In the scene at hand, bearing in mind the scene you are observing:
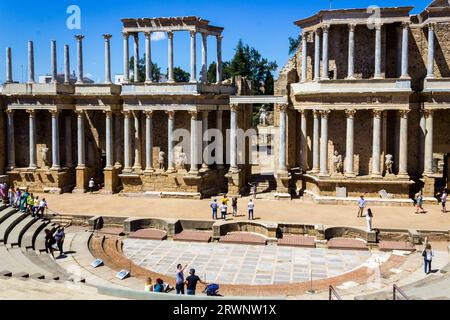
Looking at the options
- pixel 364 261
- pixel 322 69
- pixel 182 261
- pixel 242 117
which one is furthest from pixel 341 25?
pixel 182 261

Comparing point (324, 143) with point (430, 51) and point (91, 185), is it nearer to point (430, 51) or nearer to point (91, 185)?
point (430, 51)

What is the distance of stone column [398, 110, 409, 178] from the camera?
3309 centimetres

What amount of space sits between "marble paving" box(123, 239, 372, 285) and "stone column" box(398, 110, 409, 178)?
1187cm

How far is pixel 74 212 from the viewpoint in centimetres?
2983

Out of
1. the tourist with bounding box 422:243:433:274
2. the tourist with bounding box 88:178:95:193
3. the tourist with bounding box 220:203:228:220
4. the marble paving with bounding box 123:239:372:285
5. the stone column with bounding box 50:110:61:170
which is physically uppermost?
the stone column with bounding box 50:110:61:170

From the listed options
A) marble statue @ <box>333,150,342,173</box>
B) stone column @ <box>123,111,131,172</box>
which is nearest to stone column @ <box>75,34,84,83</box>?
stone column @ <box>123,111,131,172</box>

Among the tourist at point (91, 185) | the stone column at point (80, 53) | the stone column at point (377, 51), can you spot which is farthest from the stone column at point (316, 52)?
the tourist at point (91, 185)

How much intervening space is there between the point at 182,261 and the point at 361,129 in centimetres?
1829

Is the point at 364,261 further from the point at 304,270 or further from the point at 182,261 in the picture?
the point at 182,261

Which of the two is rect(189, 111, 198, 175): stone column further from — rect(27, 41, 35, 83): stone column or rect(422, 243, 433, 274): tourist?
rect(422, 243, 433, 274): tourist

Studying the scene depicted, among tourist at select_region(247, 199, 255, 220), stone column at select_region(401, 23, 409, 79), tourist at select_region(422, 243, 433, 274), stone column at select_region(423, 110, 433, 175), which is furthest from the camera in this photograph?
stone column at select_region(423, 110, 433, 175)

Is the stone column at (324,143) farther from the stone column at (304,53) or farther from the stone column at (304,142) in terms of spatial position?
the stone column at (304,53)

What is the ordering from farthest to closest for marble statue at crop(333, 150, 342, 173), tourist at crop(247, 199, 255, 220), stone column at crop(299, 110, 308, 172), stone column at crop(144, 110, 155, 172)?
stone column at crop(144, 110, 155, 172) → stone column at crop(299, 110, 308, 172) → marble statue at crop(333, 150, 342, 173) → tourist at crop(247, 199, 255, 220)
